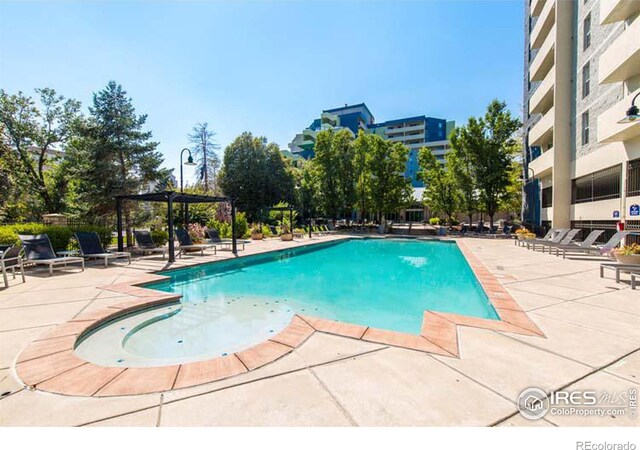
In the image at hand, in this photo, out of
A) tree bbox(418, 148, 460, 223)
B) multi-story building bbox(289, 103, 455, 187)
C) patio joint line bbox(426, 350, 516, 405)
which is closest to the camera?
patio joint line bbox(426, 350, 516, 405)

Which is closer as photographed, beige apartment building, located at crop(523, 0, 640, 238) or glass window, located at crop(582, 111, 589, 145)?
beige apartment building, located at crop(523, 0, 640, 238)

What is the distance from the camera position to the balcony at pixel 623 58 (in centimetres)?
965

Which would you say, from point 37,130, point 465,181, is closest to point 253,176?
point 37,130

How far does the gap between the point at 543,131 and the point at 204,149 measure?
3627 cm

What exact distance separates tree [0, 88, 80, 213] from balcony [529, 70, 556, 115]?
31452 mm

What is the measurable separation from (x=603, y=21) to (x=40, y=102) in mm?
33462

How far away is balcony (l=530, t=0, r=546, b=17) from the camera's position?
786 inches

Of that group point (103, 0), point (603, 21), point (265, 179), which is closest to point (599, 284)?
point (603, 21)

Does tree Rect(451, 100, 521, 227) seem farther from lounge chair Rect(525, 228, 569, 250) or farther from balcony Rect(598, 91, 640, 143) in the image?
balcony Rect(598, 91, 640, 143)

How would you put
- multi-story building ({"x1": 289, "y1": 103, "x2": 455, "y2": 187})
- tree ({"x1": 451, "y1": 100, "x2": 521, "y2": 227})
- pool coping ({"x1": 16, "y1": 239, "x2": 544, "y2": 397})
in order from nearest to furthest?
1. pool coping ({"x1": 16, "y1": 239, "x2": 544, "y2": 397})
2. tree ({"x1": 451, "y1": 100, "x2": 521, "y2": 227})
3. multi-story building ({"x1": 289, "y1": 103, "x2": 455, "y2": 187})

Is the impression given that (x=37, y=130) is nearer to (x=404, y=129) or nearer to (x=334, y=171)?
(x=334, y=171)

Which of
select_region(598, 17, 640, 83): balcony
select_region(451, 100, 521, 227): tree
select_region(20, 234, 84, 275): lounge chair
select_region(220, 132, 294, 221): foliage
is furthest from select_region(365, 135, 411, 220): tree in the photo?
select_region(20, 234, 84, 275): lounge chair
